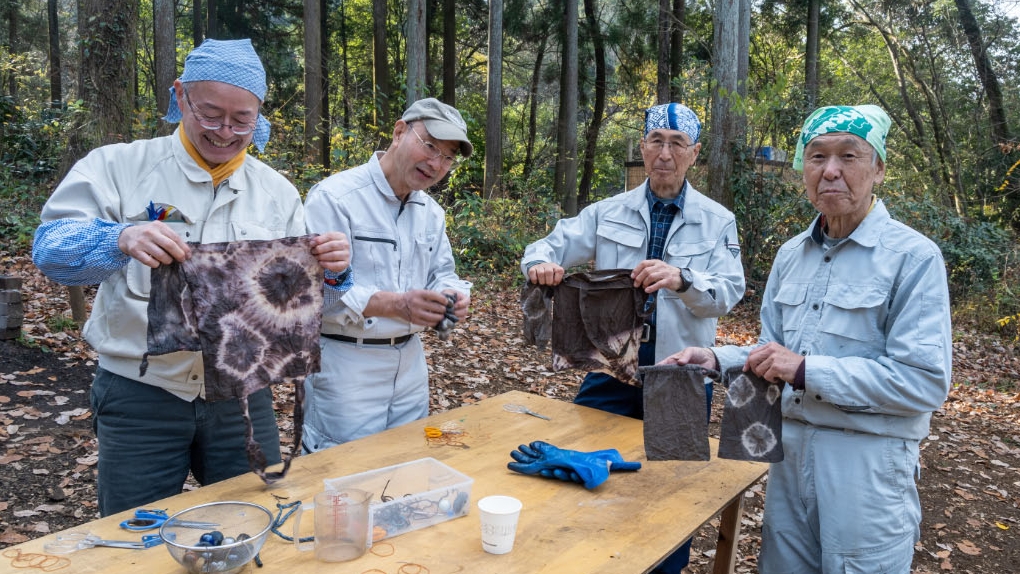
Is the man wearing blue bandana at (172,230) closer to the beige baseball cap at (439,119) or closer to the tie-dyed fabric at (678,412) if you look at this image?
the beige baseball cap at (439,119)

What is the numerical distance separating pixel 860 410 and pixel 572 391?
17.0 ft

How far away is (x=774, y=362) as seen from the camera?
2.45 metres

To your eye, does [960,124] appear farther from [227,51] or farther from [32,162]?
[32,162]

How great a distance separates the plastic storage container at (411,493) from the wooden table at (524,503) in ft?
0.13

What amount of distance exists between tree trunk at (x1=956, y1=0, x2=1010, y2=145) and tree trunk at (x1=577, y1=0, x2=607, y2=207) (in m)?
9.34

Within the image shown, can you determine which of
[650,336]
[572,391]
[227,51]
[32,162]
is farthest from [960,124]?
[32,162]

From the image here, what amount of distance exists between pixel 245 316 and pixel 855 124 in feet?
Answer: 7.81

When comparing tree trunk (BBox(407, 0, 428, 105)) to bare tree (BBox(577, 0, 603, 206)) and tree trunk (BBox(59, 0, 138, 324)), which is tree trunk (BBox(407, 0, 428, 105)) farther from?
bare tree (BBox(577, 0, 603, 206))

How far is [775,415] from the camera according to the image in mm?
2559

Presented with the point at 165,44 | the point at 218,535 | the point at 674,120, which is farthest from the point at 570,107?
the point at 218,535

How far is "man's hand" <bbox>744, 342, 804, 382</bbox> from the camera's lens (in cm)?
240

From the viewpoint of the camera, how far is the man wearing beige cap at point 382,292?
2904mm

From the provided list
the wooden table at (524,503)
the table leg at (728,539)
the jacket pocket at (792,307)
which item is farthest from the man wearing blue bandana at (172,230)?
the table leg at (728,539)

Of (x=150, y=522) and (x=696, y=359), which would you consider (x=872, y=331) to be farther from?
(x=150, y=522)
